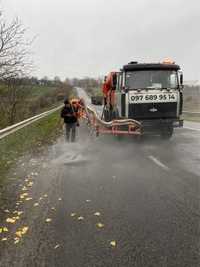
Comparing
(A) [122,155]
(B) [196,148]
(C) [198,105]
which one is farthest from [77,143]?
(C) [198,105]

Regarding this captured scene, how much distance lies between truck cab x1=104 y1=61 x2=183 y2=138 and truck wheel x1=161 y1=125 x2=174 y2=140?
175 mm

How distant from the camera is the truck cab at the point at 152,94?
13133 millimetres

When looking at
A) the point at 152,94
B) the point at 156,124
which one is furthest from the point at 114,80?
the point at 156,124

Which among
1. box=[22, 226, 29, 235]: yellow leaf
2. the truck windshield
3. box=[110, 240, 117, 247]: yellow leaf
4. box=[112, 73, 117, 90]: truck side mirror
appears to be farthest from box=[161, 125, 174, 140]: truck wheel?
box=[110, 240, 117, 247]: yellow leaf

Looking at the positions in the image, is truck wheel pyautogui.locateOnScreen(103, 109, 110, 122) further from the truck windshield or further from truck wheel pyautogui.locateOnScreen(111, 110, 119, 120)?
the truck windshield

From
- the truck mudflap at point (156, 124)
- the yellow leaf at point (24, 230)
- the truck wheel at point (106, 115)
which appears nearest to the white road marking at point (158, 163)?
the truck mudflap at point (156, 124)

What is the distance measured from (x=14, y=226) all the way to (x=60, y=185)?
7.65ft

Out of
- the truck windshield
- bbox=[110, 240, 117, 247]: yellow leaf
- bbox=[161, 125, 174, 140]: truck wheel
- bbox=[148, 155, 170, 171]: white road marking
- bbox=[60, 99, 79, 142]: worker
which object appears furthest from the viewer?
bbox=[60, 99, 79, 142]: worker

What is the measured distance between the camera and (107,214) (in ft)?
16.8

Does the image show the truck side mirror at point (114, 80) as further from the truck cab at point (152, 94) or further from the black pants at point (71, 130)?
the black pants at point (71, 130)

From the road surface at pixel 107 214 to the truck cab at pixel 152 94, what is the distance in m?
3.92

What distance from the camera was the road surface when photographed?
380cm

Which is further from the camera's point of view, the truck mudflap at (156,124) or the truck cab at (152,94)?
the truck mudflap at (156,124)

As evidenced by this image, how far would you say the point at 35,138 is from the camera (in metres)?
15.2
